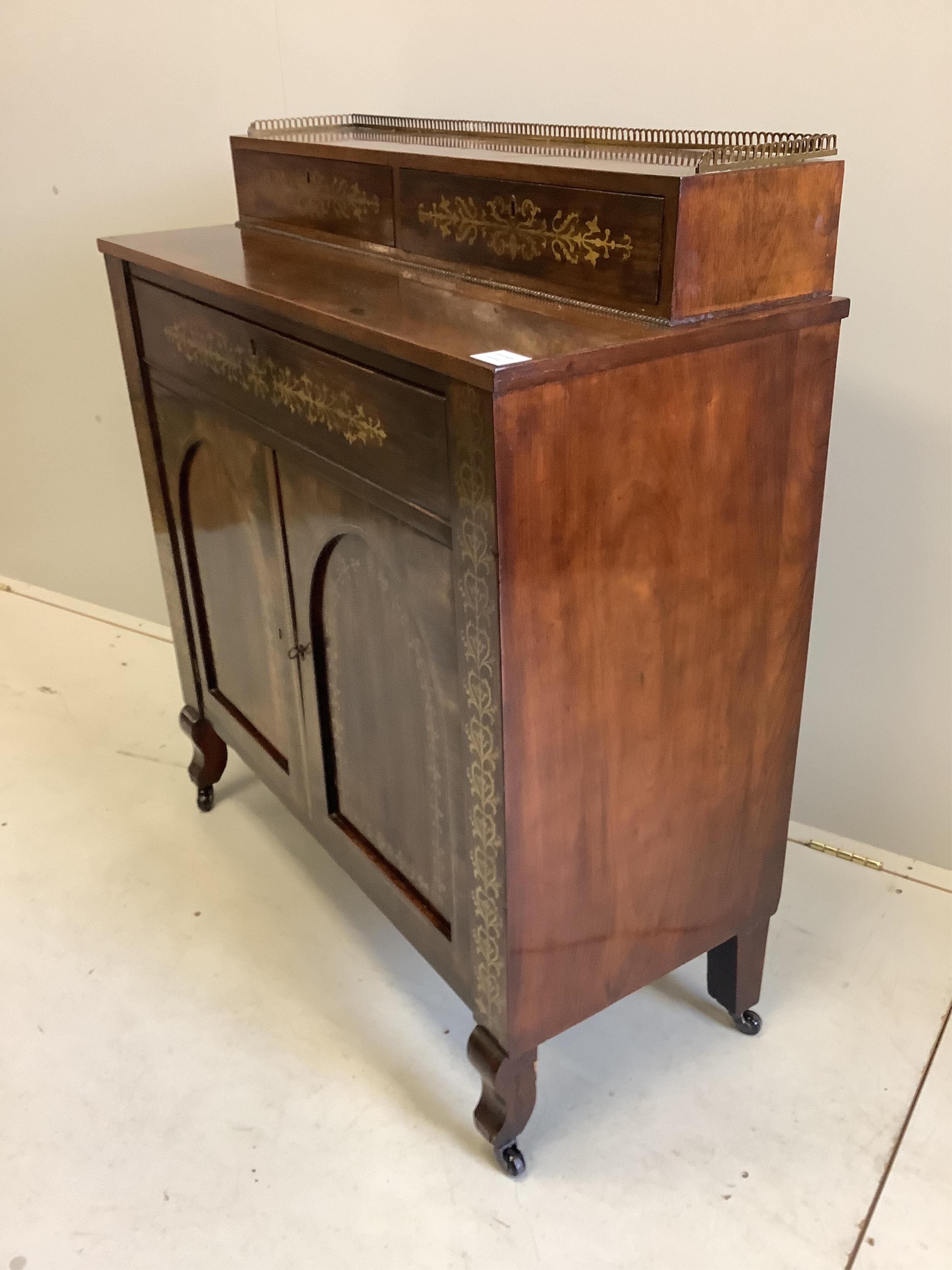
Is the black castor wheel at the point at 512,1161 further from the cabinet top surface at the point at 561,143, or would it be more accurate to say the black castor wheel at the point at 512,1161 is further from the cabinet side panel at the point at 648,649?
the cabinet top surface at the point at 561,143

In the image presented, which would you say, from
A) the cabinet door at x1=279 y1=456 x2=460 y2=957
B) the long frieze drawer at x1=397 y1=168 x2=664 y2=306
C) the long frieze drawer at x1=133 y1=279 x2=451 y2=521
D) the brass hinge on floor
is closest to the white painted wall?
the brass hinge on floor

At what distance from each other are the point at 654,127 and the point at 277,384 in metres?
0.74

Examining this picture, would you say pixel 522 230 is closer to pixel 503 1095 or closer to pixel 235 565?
pixel 235 565

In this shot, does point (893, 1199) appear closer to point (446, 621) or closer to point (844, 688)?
point (844, 688)

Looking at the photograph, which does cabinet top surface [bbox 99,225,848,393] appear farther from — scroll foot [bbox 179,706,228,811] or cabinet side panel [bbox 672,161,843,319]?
scroll foot [bbox 179,706,228,811]

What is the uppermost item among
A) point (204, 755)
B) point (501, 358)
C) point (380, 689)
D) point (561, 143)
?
point (561, 143)

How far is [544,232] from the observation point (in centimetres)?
118

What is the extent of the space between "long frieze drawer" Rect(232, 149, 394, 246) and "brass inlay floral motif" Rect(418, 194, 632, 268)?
10 centimetres

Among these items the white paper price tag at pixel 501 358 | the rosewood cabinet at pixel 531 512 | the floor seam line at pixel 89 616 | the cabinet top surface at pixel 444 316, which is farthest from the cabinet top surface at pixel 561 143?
the floor seam line at pixel 89 616

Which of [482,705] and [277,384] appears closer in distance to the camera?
[482,705]

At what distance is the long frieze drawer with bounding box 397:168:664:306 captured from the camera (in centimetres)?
108

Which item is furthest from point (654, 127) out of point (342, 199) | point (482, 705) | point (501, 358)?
point (482, 705)

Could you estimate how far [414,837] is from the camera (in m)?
1.43

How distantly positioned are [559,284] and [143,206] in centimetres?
150
